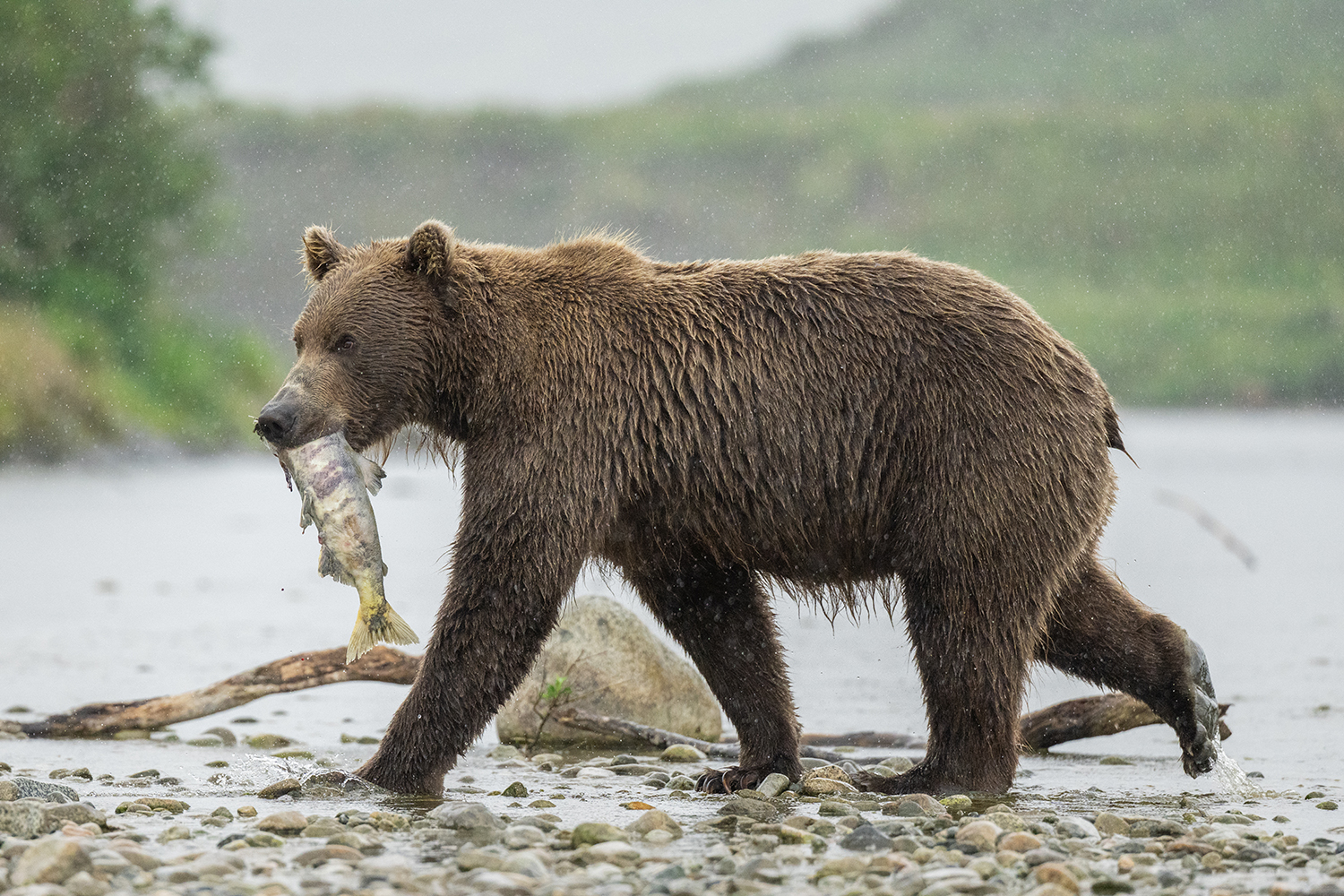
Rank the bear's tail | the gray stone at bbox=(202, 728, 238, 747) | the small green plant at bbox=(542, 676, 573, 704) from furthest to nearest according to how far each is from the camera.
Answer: the small green plant at bbox=(542, 676, 573, 704) → the gray stone at bbox=(202, 728, 238, 747) → the bear's tail

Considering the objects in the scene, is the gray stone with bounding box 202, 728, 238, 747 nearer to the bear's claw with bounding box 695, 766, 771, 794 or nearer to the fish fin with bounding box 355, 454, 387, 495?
the fish fin with bounding box 355, 454, 387, 495

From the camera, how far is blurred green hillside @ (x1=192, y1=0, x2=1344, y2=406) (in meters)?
69.4

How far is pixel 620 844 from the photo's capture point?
15.1 ft

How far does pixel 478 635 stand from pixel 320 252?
5.75 feet

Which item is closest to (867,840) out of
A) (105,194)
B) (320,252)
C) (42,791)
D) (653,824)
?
(653,824)

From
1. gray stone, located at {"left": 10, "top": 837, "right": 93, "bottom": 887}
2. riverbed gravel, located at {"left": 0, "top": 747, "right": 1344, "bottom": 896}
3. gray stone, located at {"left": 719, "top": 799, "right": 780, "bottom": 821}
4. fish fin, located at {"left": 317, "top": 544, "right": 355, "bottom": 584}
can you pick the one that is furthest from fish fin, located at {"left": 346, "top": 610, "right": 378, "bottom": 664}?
gray stone, located at {"left": 10, "top": 837, "right": 93, "bottom": 887}

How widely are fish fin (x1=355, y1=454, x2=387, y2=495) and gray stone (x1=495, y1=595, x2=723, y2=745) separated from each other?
5.91ft

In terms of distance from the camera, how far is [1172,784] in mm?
6438

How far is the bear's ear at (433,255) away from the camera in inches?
236

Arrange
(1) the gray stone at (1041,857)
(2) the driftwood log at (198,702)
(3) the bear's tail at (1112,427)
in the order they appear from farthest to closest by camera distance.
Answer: (2) the driftwood log at (198,702) < (3) the bear's tail at (1112,427) < (1) the gray stone at (1041,857)

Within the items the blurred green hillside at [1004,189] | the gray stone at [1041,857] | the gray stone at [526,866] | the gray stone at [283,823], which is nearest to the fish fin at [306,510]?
the gray stone at [283,823]

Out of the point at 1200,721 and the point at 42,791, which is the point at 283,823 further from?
the point at 1200,721

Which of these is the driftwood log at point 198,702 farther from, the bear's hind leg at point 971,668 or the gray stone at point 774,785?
the bear's hind leg at point 971,668

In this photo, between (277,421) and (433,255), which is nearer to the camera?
(277,421)
